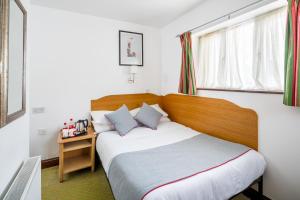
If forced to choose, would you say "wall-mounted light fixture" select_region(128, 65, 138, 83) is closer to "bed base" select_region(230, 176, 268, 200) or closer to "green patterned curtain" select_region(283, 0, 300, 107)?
"green patterned curtain" select_region(283, 0, 300, 107)

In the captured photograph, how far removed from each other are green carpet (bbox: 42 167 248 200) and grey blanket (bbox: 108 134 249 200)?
0.56 metres

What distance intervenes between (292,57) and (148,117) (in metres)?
1.99

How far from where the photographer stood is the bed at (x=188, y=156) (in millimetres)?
1187

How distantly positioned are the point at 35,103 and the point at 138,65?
75.5 inches

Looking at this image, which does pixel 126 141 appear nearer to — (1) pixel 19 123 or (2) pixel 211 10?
(1) pixel 19 123

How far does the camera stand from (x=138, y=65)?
3.22 m

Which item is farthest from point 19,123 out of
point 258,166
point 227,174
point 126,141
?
point 258,166

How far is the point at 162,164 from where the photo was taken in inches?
56.9

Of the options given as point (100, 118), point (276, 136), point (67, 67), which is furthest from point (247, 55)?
point (67, 67)

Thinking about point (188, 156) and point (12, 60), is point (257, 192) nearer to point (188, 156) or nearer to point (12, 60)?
point (188, 156)

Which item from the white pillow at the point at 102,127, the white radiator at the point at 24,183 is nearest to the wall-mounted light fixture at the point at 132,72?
the white pillow at the point at 102,127

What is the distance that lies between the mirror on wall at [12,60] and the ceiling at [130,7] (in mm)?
1343

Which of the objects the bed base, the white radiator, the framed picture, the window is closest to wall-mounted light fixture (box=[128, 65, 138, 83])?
the framed picture

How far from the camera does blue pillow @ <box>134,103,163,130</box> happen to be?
2.64m
